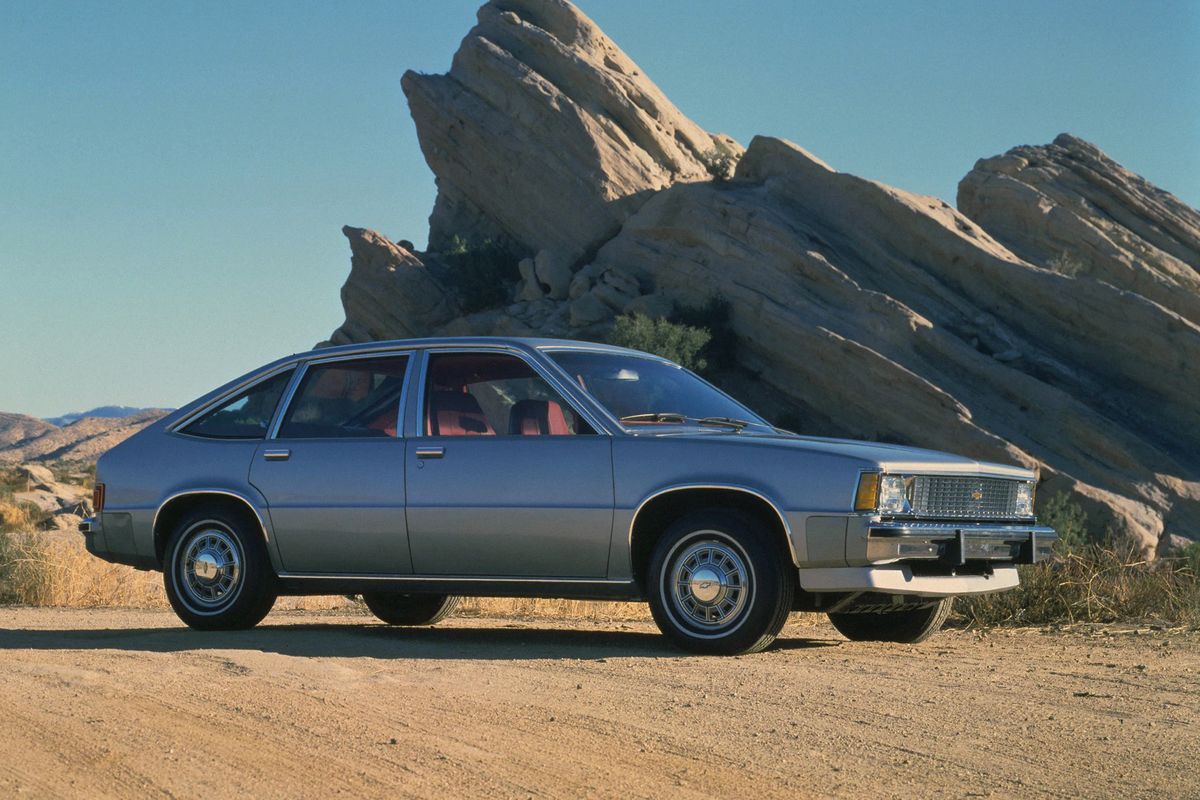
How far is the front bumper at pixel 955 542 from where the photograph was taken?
22.7ft

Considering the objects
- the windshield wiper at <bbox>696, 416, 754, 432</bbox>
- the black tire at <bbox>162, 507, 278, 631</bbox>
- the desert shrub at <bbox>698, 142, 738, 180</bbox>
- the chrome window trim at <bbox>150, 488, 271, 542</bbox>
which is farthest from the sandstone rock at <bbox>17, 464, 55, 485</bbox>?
the windshield wiper at <bbox>696, 416, 754, 432</bbox>

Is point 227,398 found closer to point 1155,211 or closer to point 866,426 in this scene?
point 866,426

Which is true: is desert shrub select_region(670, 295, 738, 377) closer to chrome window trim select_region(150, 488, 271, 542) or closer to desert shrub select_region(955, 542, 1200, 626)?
desert shrub select_region(955, 542, 1200, 626)

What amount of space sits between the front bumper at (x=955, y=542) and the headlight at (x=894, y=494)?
0.07m

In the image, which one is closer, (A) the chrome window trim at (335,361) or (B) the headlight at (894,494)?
(B) the headlight at (894,494)

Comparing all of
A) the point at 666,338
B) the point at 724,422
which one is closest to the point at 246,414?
the point at 724,422

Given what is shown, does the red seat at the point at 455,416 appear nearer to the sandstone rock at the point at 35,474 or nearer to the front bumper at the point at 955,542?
the front bumper at the point at 955,542

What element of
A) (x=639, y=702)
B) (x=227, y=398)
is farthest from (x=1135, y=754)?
(x=227, y=398)

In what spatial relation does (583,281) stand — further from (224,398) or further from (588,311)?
(224,398)

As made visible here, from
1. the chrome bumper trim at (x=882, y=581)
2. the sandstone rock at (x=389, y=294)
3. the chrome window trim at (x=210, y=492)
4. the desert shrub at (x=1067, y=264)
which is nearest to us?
the chrome bumper trim at (x=882, y=581)

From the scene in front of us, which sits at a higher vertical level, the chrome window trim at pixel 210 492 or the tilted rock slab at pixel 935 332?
the tilted rock slab at pixel 935 332

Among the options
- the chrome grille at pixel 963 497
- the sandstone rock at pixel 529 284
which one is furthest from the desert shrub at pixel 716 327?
the chrome grille at pixel 963 497

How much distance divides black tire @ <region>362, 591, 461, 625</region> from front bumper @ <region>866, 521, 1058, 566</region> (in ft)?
11.9

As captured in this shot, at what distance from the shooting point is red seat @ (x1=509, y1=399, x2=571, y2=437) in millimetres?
7773
